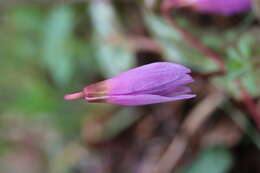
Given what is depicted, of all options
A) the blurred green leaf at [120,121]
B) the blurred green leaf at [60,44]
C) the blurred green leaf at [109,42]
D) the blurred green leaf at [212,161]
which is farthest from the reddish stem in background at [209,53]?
the blurred green leaf at [60,44]

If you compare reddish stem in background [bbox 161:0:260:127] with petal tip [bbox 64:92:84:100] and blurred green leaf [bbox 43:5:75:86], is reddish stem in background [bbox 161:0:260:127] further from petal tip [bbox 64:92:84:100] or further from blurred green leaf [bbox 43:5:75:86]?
blurred green leaf [bbox 43:5:75:86]

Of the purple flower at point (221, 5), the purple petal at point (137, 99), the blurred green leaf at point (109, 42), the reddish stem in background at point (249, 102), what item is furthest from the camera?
the blurred green leaf at point (109, 42)

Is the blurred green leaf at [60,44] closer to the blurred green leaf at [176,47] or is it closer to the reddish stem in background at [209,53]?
the blurred green leaf at [176,47]

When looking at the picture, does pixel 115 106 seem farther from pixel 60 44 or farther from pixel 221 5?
pixel 221 5

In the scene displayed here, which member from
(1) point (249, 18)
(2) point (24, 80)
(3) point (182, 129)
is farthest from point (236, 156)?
(2) point (24, 80)

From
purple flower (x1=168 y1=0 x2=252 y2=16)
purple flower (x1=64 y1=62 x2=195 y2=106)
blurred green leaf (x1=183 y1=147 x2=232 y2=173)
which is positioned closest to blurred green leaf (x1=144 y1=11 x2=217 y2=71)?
purple flower (x1=168 y1=0 x2=252 y2=16)

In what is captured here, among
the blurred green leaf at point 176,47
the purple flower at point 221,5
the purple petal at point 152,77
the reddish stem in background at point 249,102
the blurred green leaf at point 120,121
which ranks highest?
the purple flower at point 221,5
